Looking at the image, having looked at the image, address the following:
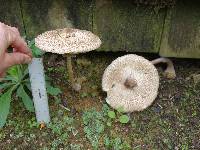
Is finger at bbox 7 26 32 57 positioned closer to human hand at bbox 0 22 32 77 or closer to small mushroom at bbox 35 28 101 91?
human hand at bbox 0 22 32 77

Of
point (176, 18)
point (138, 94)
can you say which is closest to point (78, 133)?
point (138, 94)

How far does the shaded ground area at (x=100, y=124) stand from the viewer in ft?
9.16

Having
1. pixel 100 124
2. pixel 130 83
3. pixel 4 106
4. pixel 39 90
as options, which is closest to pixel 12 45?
pixel 39 90

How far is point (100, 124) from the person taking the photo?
2881mm

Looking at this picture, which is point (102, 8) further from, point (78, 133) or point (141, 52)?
point (78, 133)

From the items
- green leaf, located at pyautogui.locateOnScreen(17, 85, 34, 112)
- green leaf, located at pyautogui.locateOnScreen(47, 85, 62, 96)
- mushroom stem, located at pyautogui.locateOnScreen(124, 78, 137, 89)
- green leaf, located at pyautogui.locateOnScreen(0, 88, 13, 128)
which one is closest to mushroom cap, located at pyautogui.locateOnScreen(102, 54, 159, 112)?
mushroom stem, located at pyautogui.locateOnScreen(124, 78, 137, 89)

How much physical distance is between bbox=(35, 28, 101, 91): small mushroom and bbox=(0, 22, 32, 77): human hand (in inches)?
5.9

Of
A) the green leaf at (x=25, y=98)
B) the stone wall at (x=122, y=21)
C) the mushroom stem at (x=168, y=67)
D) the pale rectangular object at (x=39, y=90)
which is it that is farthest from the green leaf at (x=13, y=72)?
the mushroom stem at (x=168, y=67)

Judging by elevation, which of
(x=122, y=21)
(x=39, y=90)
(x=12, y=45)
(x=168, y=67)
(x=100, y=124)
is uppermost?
(x=12, y=45)

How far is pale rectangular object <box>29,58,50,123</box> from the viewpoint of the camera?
261 centimetres

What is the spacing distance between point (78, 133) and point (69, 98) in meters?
0.37

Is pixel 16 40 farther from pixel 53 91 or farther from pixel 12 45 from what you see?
pixel 53 91

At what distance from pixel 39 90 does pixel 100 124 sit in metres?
0.56

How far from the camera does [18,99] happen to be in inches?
121
